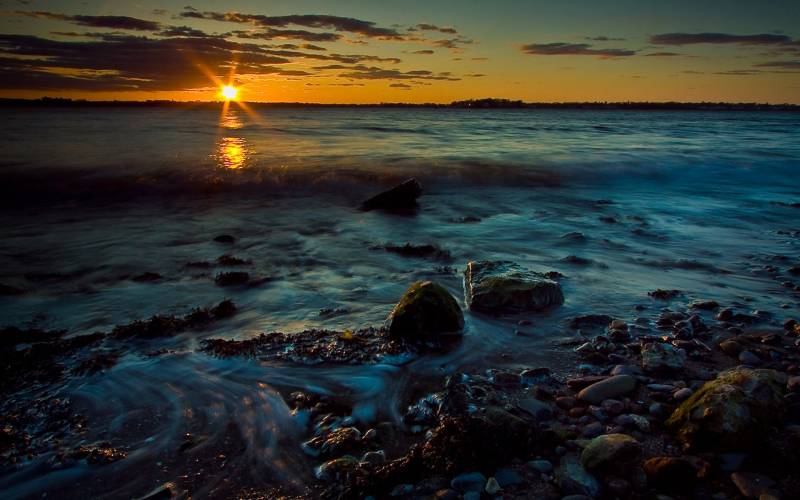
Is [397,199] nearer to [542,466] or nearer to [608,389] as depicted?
[608,389]

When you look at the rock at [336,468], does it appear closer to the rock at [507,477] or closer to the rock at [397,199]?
the rock at [507,477]

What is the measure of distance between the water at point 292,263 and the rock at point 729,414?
138 cm

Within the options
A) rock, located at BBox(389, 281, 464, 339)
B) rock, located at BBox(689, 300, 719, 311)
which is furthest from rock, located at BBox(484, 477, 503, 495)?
rock, located at BBox(689, 300, 719, 311)

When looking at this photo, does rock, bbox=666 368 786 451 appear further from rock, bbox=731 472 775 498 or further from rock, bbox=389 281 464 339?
rock, bbox=389 281 464 339

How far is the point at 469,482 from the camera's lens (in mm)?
2979

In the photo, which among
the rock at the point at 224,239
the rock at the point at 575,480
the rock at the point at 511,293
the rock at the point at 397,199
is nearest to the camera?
the rock at the point at 575,480

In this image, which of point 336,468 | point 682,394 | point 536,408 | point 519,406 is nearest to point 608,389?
point 682,394

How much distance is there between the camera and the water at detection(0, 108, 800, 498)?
3730mm

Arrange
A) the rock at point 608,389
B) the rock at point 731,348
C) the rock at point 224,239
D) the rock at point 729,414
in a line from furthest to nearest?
1. the rock at point 224,239
2. the rock at point 731,348
3. the rock at point 608,389
4. the rock at point 729,414

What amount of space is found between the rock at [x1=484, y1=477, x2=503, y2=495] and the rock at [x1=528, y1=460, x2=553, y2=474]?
318 mm

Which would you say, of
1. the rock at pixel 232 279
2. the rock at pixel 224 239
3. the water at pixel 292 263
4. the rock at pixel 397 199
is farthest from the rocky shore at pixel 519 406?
the rock at pixel 397 199

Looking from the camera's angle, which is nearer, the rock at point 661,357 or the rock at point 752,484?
the rock at point 752,484

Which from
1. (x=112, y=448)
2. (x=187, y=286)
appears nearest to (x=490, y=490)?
(x=112, y=448)

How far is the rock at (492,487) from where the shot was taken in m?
2.90
